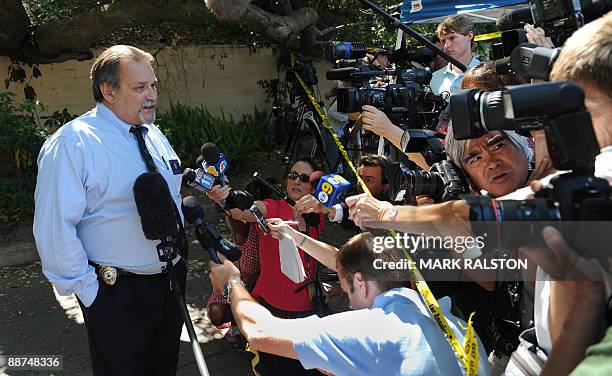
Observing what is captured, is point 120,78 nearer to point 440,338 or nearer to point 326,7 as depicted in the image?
point 440,338

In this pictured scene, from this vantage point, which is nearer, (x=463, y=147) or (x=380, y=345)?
(x=380, y=345)

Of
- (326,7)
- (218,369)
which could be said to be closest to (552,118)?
(218,369)

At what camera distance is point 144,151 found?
224cm

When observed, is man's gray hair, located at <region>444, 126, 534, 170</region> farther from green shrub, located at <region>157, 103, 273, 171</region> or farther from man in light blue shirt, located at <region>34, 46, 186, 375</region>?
green shrub, located at <region>157, 103, 273, 171</region>

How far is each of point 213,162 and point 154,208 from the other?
515 millimetres

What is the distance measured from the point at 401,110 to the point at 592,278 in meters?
2.10

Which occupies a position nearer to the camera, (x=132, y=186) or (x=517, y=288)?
(x=517, y=288)

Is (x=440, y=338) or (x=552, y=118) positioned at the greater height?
(x=552, y=118)

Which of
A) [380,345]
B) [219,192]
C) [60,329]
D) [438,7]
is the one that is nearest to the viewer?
[380,345]

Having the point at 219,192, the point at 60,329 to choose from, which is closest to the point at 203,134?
the point at 60,329

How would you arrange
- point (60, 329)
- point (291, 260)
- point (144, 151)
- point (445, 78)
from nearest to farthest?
point (144, 151)
point (291, 260)
point (60, 329)
point (445, 78)

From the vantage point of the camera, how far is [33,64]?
21.8 feet

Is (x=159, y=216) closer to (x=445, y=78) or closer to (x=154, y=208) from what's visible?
(x=154, y=208)

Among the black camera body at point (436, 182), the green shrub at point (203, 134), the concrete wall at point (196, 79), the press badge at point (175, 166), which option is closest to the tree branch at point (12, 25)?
the concrete wall at point (196, 79)
